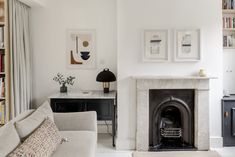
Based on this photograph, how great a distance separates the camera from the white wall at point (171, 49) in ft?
13.0

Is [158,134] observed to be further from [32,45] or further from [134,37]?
[32,45]

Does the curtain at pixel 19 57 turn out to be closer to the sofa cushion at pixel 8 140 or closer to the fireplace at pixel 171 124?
the sofa cushion at pixel 8 140

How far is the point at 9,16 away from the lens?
377cm

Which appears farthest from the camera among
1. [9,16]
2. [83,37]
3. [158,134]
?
[83,37]

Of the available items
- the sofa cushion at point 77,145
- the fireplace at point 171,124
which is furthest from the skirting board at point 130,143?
the sofa cushion at point 77,145

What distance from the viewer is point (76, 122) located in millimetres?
3283

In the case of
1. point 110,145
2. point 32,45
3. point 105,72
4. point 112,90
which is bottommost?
point 110,145

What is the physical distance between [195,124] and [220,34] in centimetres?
142

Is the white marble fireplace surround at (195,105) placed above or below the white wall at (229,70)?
below

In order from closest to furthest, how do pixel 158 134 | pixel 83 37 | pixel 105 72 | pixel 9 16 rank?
pixel 9 16, pixel 158 134, pixel 105 72, pixel 83 37

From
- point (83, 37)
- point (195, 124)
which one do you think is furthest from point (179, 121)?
point (83, 37)

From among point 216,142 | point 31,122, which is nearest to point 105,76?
point 31,122

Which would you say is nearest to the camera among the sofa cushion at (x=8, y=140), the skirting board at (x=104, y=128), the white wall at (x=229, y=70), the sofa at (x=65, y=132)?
the sofa cushion at (x=8, y=140)

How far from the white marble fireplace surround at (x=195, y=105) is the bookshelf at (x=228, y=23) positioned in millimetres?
876
